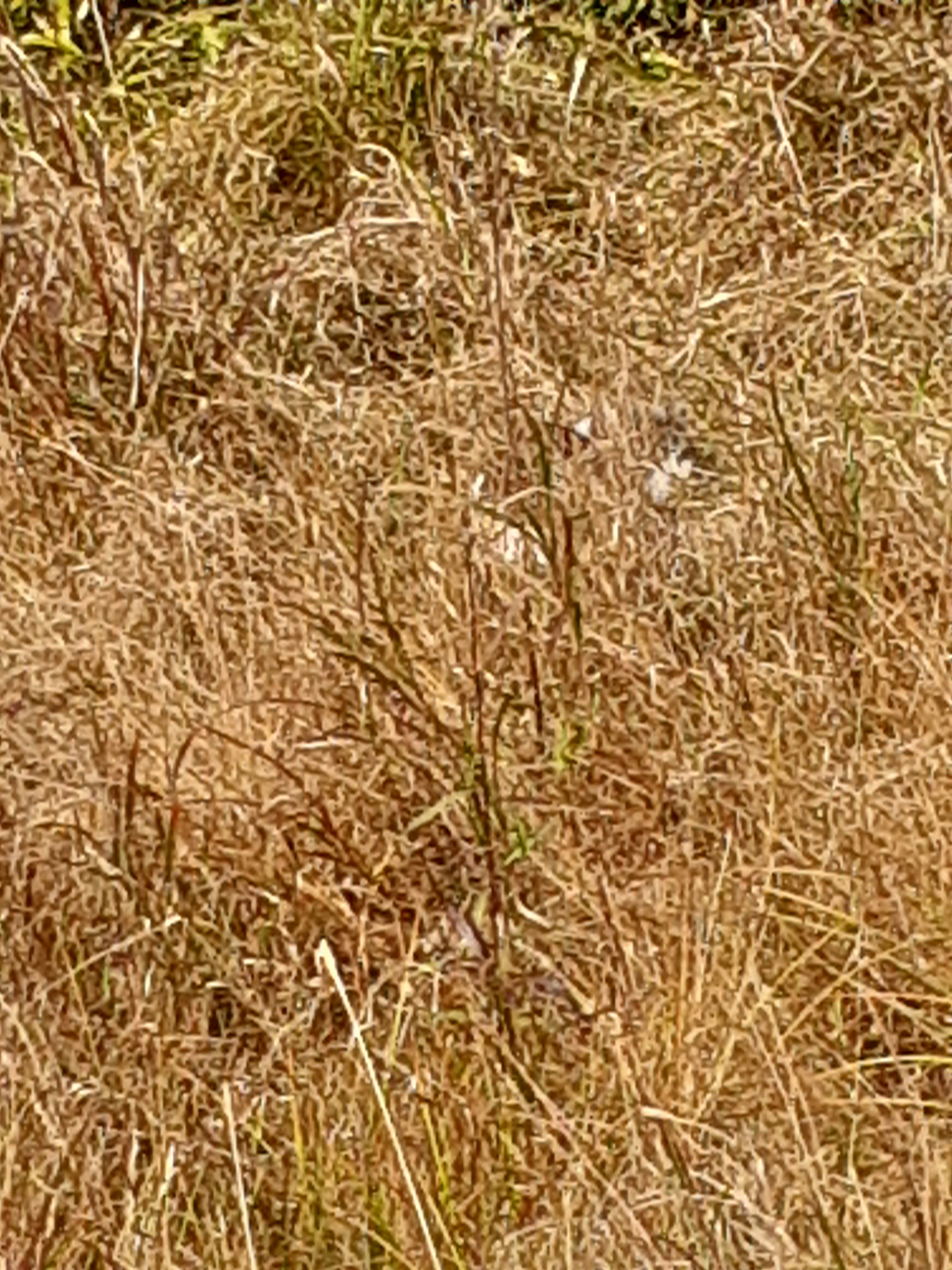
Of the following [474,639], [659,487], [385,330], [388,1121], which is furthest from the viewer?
[385,330]

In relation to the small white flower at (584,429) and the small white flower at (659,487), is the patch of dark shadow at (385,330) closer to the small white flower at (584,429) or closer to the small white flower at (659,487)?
the small white flower at (584,429)

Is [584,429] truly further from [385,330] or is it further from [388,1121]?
[388,1121]

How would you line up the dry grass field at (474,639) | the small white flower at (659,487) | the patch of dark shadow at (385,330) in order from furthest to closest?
1. the patch of dark shadow at (385,330)
2. the small white flower at (659,487)
3. the dry grass field at (474,639)

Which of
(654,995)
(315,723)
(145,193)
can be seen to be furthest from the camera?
(145,193)

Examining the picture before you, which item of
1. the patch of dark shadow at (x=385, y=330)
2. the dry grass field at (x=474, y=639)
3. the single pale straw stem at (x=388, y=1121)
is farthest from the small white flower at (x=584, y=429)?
the single pale straw stem at (x=388, y=1121)

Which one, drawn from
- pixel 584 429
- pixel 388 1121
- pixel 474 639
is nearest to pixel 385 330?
pixel 584 429

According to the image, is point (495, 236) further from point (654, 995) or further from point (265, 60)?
point (654, 995)

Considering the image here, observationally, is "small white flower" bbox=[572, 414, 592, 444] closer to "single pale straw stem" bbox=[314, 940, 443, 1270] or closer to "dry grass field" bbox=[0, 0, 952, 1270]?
"dry grass field" bbox=[0, 0, 952, 1270]

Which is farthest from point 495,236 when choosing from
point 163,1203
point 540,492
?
point 163,1203

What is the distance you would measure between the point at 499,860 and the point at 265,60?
167 centimetres

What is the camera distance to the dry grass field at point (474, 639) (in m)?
2.30

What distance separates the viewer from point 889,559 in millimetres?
2906

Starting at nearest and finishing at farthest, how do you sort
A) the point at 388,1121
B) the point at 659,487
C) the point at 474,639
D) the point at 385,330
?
1. the point at 388,1121
2. the point at 474,639
3. the point at 659,487
4. the point at 385,330

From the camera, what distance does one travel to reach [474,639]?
2654 mm
